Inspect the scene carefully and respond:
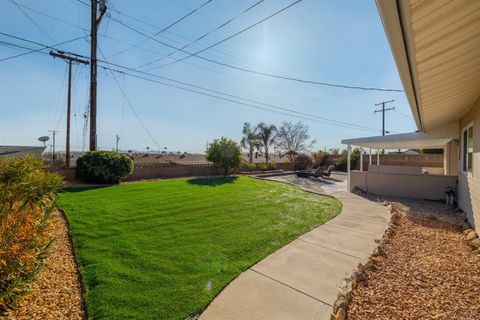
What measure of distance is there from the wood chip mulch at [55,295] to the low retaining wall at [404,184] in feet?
39.0

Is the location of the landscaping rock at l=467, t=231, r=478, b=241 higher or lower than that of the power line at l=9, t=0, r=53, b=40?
lower

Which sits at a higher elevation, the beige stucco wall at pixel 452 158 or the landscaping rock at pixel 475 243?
the beige stucco wall at pixel 452 158

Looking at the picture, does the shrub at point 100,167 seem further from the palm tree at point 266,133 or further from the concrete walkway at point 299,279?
the palm tree at point 266,133

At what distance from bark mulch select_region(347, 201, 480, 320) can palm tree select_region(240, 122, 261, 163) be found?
88.3 ft

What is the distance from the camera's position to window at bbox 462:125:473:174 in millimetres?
7162

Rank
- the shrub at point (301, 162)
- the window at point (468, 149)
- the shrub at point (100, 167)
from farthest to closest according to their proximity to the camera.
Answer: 1. the shrub at point (301, 162)
2. the shrub at point (100, 167)
3. the window at point (468, 149)

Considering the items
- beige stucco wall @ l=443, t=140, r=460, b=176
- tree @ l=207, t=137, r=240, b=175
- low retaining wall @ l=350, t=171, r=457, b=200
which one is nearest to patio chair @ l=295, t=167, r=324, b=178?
tree @ l=207, t=137, r=240, b=175

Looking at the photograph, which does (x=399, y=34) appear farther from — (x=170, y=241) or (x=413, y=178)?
(x=413, y=178)

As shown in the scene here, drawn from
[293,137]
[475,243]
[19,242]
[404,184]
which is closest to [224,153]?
[404,184]

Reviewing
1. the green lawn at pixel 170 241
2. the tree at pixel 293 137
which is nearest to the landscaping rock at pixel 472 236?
the green lawn at pixel 170 241

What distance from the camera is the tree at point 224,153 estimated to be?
1622 cm

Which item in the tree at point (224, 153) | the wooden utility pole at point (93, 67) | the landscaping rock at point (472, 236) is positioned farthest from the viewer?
the tree at point (224, 153)

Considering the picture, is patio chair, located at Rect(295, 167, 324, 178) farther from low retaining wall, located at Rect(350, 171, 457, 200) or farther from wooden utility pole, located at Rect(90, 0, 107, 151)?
wooden utility pole, located at Rect(90, 0, 107, 151)

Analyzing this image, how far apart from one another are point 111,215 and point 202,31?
297 inches
